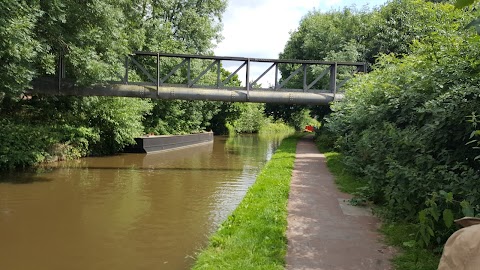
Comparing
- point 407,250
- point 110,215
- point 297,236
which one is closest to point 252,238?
point 297,236

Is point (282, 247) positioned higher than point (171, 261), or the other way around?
point (282, 247)

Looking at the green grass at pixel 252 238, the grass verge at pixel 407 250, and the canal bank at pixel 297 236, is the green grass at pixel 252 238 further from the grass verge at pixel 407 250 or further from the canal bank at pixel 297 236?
the grass verge at pixel 407 250

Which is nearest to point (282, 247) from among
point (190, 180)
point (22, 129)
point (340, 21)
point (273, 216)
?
point (273, 216)

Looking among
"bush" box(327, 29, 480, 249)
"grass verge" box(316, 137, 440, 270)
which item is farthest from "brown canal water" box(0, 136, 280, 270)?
"bush" box(327, 29, 480, 249)

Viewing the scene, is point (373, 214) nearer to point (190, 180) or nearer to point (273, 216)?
point (273, 216)

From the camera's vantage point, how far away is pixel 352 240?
5734mm

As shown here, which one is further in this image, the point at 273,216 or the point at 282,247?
the point at 273,216

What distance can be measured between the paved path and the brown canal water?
→ 1668mm

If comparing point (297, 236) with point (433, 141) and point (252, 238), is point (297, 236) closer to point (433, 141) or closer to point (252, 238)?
point (252, 238)

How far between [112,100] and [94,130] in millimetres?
1696

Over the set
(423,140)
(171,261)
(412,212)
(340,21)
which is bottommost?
(171,261)

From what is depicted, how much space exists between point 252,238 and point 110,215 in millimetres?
4018

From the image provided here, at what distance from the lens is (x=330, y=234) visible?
604cm

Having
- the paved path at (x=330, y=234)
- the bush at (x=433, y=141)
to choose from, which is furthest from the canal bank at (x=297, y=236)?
the bush at (x=433, y=141)
